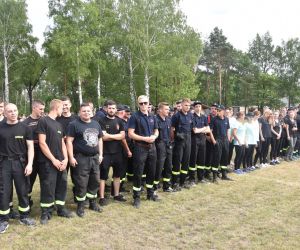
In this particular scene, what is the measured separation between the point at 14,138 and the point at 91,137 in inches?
49.1

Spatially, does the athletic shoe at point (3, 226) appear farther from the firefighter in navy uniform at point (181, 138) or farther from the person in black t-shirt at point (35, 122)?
the firefighter in navy uniform at point (181, 138)

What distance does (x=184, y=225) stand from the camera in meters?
5.54

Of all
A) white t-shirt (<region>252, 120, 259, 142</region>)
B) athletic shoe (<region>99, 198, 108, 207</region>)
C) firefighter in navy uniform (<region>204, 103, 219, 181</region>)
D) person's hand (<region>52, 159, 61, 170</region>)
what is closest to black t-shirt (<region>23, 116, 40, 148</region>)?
person's hand (<region>52, 159, 61, 170</region>)

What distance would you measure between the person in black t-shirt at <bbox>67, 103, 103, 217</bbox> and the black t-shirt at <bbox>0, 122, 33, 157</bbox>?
72cm

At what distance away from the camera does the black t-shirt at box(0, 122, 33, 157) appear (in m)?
5.22

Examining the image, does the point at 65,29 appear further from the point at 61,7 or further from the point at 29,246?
the point at 29,246

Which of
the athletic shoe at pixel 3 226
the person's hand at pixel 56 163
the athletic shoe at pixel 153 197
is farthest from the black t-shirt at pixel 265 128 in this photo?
the athletic shoe at pixel 3 226

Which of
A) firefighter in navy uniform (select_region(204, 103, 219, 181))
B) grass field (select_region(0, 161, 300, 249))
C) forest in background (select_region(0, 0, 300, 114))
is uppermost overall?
forest in background (select_region(0, 0, 300, 114))

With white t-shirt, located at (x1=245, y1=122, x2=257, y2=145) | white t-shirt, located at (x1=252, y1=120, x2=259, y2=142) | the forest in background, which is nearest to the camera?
white t-shirt, located at (x1=245, y1=122, x2=257, y2=145)

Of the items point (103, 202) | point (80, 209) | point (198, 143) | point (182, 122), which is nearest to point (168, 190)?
point (198, 143)

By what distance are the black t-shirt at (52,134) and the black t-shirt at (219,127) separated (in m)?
4.36

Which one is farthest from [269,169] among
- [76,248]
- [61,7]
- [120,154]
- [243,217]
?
[61,7]

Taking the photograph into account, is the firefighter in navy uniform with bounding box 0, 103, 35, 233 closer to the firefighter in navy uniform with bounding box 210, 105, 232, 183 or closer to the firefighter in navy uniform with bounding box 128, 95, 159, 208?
the firefighter in navy uniform with bounding box 128, 95, 159, 208

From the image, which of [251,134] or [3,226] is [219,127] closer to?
[251,134]
